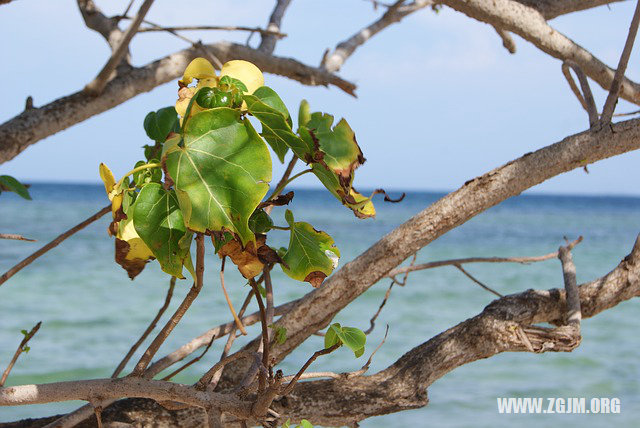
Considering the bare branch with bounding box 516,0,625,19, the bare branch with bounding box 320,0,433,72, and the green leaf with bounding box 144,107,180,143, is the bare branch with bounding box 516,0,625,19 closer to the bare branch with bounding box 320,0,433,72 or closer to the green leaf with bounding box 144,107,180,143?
the bare branch with bounding box 320,0,433,72

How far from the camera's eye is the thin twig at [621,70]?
1.08 meters

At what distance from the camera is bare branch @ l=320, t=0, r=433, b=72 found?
214cm

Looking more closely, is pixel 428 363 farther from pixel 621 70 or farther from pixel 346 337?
pixel 621 70

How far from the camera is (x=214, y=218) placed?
1.70 ft

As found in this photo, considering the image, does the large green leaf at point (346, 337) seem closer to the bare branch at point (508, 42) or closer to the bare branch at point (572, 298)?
the bare branch at point (572, 298)

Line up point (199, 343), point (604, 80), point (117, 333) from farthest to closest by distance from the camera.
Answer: point (117, 333)
point (604, 80)
point (199, 343)

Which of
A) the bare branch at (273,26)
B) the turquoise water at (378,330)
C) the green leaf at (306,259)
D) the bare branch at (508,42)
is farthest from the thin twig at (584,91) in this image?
the turquoise water at (378,330)

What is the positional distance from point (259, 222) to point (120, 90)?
1.03 meters

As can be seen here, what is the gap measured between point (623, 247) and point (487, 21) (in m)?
14.2

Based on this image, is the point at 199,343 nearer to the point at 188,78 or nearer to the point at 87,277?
the point at 188,78

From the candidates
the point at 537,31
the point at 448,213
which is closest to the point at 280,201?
the point at 448,213

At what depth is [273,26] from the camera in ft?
6.72

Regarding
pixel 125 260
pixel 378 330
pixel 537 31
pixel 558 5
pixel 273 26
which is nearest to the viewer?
pixel 125 260

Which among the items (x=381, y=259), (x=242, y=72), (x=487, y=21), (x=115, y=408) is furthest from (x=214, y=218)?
(x=487, y=21)
